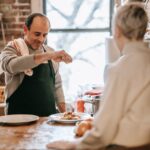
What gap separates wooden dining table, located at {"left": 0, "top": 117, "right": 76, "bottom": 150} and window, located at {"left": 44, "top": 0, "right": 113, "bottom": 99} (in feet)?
6.46

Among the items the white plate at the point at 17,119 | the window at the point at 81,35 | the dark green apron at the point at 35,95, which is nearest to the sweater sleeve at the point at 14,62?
the dark green apron at the point at 35,95

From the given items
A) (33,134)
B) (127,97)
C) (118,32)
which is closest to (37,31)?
(33,134)

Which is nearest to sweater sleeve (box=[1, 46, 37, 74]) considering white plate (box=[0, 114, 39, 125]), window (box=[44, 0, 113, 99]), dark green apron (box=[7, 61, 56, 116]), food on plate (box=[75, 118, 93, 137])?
dark green apron (box=[7, 61, 56, 116])

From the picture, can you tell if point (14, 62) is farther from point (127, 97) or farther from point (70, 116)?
A: point (127, 97)

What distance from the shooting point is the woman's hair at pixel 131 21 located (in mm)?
1622

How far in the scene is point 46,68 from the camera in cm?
301

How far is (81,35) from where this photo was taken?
444 centimetres

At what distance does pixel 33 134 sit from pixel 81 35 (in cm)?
245

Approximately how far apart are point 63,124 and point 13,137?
0.42m

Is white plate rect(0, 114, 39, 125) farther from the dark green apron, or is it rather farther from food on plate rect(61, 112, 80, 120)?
the dark green apron

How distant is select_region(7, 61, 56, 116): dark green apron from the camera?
292 centimetres

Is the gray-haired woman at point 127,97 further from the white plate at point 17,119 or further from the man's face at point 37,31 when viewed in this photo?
the man's face at point 37,31

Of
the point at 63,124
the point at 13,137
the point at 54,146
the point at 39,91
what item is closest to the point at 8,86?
the point at 39,91

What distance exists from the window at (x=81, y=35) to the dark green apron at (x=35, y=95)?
54.4 inches
